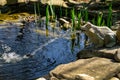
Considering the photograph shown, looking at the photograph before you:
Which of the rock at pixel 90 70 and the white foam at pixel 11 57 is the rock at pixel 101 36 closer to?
the rock at pixel 90 70

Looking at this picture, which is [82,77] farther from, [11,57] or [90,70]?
[11,57]

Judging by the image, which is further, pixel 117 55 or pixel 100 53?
pixel 100 53

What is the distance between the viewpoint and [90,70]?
6809 millimetres

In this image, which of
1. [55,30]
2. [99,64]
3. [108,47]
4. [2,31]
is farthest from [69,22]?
[99,64]

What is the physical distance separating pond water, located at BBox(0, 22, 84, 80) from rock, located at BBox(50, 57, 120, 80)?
110 centimetres

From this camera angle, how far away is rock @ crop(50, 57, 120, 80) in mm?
6527

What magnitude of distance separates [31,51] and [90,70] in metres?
3.16

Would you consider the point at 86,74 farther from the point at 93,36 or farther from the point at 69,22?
the point at 69,22

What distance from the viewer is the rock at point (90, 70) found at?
653cm

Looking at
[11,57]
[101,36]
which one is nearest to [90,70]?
[101,36]

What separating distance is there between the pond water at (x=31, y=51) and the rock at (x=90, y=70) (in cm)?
110

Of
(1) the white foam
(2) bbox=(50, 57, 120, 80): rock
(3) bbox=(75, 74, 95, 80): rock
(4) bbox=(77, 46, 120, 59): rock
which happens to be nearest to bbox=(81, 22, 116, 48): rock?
(4) bbox=(77, 46, 120, 59): rock

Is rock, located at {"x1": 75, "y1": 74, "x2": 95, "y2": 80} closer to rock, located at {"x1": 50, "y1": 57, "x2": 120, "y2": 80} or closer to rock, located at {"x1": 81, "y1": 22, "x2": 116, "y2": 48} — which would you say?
rock, located at {"x1": 50, "y1": 57, "x2": 120, "y2": 80}

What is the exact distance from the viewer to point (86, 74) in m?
6.61
